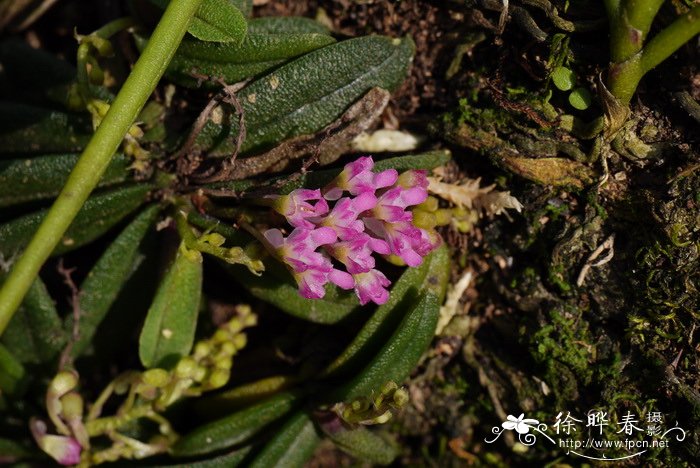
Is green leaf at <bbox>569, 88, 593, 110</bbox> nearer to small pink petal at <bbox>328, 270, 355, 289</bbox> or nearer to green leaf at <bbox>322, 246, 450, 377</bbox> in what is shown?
green leaf at <bbox>322, 246, 450, 377</bbox>

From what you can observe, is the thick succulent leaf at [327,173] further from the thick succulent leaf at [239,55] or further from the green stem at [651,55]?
the green stem at [651,55]

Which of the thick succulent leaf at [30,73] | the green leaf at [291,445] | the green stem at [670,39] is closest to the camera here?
the green stem at [670,39]

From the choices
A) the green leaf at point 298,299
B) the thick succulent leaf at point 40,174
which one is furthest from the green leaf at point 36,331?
the green leaf at point 298,299

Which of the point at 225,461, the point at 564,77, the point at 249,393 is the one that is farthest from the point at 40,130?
the point at 564,77

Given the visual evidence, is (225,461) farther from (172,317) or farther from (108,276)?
(108,276)

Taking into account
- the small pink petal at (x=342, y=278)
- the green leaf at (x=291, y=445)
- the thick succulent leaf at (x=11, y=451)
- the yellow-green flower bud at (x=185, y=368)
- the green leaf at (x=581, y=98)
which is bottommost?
the thick succulent leaf at (x=11, y=451)
